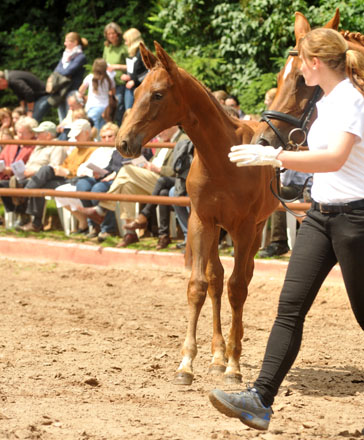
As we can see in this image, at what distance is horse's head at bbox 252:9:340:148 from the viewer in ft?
17.1

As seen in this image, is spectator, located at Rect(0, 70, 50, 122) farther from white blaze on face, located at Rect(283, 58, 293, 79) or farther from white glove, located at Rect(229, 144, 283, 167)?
white glove, located at Rect(229, 144, 283, 167)

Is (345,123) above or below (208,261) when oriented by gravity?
above

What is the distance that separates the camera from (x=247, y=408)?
13.2ft

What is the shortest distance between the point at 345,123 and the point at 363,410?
1.75 metres

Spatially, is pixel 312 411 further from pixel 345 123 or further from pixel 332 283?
pixel 332 283

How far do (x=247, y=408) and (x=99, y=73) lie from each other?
369 inches

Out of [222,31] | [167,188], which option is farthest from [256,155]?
[222,31]

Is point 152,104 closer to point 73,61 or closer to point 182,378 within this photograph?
point 182,378

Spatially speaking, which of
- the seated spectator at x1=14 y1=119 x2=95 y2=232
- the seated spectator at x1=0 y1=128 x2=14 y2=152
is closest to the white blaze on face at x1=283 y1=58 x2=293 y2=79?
the seated spectator at x1=14 y1=119 x2=95 y2=232

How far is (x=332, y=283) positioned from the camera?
28.2 ft

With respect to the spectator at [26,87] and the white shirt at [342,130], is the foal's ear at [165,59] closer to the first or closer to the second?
the white shirt at [342,130]

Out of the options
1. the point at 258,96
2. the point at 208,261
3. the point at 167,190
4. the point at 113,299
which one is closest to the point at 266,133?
the point at 208,261

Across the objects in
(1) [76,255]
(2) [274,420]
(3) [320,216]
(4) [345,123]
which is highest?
(4) [345,123]

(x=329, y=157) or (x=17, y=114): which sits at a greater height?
(x=329, y=157)
